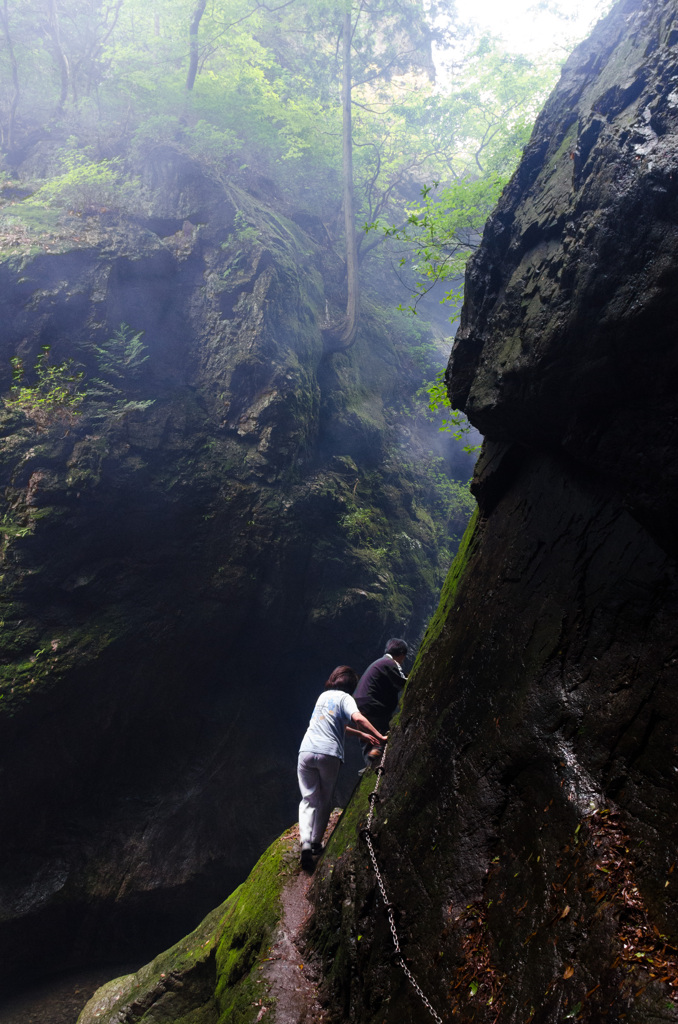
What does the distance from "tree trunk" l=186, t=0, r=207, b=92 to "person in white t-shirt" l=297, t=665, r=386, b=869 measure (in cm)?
1640

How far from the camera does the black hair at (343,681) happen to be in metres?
5.69

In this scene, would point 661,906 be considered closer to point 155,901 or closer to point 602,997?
point 602,997

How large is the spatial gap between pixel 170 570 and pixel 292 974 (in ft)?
21.5

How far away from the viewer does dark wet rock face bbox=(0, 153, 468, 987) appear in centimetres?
802

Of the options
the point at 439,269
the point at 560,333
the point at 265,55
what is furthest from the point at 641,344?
the point at 265,55

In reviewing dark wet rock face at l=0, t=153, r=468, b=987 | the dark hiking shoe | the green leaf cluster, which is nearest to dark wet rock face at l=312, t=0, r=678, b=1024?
the dark hiking shoe

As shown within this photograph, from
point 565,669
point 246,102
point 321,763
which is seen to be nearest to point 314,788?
point 321,763

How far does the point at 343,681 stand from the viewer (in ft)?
18.7

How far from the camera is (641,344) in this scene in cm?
294

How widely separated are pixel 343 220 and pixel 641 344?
1743 cm

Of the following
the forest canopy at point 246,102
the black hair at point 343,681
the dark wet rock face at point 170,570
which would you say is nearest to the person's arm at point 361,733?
the black hair at point 343,681

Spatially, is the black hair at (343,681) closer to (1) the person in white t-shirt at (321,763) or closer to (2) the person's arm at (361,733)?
(1) the person in white t-shirt at (321,763)

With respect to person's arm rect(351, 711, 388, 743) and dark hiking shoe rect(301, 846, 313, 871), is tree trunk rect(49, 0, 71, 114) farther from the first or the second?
dark hiking shoe rect(301, 846, 313, 871)

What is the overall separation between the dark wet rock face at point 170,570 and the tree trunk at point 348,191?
2.17 m
